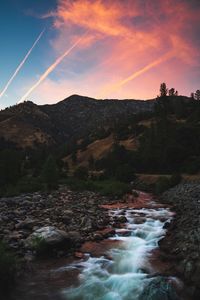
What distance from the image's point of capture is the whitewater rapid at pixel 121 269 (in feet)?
38.4

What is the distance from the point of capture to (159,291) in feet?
34.6

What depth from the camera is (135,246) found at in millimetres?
17500

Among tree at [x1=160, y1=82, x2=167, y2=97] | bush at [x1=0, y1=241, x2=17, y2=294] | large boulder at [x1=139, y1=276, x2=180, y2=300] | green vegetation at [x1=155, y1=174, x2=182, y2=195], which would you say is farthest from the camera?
tree at [x1=160, y1=82, x2=167, y2=97]

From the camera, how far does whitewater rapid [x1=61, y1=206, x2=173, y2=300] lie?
38.4 ft

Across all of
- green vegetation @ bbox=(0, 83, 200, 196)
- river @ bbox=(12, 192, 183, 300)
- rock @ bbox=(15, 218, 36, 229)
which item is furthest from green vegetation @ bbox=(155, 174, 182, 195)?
rock @ bbox=(15, 218, 36, 229)

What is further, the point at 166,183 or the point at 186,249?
the point at 166,183

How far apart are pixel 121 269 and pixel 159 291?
3.75 meters

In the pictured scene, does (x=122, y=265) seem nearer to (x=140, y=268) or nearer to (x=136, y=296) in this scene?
(x=140, y=268)

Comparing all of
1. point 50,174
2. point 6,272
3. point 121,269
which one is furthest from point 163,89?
point 6,272

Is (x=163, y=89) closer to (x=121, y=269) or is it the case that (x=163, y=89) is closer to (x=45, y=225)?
(x=45, y=225)

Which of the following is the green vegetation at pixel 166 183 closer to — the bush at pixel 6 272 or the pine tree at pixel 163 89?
the bush at pixel 6 272

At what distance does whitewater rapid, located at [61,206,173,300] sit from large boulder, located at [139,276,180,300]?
0.51 metres

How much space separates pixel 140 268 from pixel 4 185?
3354 centimetres

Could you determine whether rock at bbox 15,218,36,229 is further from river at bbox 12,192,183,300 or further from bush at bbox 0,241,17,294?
bush at bbox 0,241,17,294
